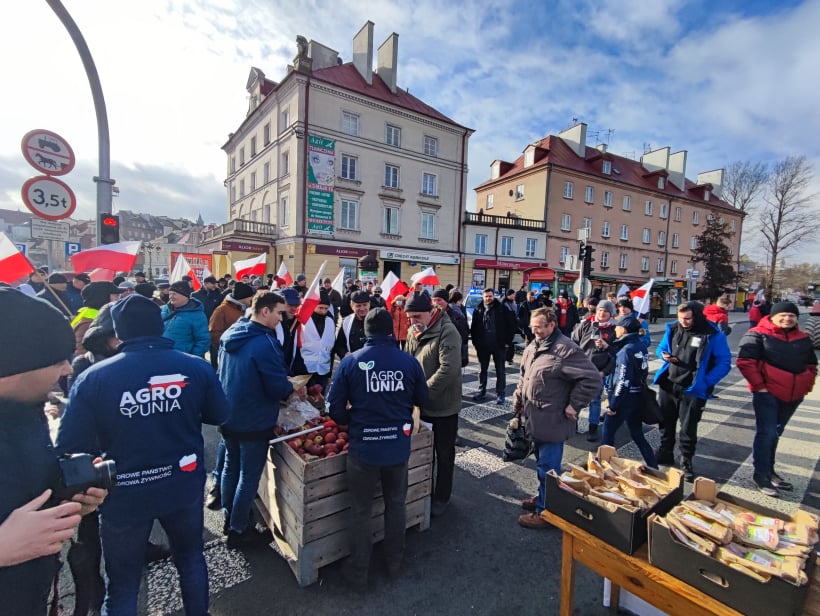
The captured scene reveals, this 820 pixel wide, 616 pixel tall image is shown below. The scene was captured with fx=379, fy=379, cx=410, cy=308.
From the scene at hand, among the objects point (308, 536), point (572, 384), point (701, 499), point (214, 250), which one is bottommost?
point (308, 536)

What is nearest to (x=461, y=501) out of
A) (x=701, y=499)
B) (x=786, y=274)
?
(x=701, y=499)

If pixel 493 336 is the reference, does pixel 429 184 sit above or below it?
above

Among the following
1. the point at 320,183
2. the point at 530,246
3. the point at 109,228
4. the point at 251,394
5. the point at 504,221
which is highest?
the point at 320,183

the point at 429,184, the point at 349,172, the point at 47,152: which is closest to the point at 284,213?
the point at 349,172

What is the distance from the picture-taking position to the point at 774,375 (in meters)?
4.34

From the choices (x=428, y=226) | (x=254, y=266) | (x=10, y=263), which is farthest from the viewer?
(x=428, y=226)

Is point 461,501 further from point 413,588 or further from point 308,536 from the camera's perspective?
point 308,536

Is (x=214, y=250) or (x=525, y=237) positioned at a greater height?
(x=525, y=237)

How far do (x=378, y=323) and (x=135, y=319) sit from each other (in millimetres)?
1499

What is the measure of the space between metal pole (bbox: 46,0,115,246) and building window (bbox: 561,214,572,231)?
1229 inches

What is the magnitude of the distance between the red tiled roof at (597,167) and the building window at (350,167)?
15.8 m

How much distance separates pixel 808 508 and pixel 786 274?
5283cm

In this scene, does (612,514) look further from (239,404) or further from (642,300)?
(642,300)

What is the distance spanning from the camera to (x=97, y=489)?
143 cm
